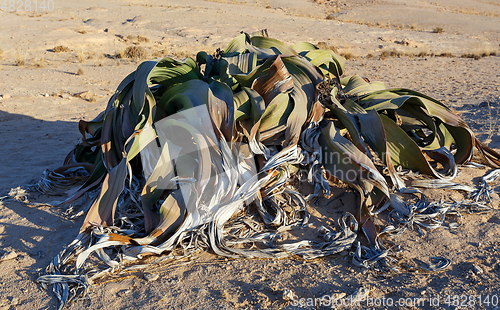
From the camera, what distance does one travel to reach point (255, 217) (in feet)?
8.34

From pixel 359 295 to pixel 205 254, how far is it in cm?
93

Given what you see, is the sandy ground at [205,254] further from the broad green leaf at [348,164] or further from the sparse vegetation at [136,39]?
the broad green leaf at [348,164]

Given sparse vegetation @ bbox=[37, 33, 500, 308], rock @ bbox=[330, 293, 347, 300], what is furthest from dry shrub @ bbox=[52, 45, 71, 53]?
rock @ bbox=[330, 293, 347, 300]

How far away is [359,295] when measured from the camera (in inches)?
74.0

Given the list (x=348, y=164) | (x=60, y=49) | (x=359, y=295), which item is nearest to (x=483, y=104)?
(x=348, y=164)

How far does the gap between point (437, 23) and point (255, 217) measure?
2230 cm

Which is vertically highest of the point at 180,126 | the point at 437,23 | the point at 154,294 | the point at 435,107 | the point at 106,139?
the point at 437,23

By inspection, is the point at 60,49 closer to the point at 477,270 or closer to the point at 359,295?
the point at 359,295

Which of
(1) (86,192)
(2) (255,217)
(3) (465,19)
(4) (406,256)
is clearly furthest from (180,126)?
(3) (465,19)

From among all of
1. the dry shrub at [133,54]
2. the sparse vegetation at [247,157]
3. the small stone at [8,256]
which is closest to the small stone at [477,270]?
the sparse vegetation at [247,157]

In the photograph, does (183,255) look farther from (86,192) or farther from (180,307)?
(86,192)

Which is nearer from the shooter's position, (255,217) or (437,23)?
(255,217)

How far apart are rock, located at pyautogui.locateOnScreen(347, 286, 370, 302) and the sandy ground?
1.6 inches

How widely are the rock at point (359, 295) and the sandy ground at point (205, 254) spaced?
40mm
